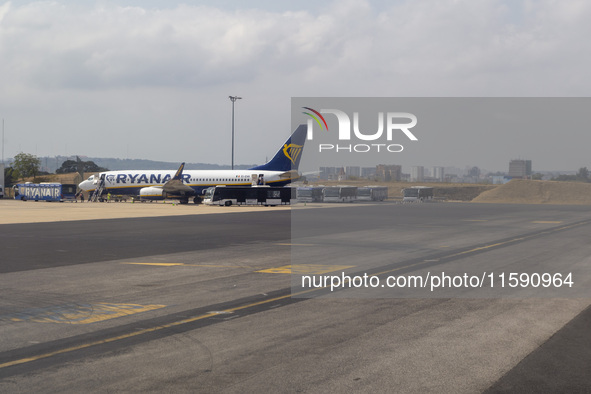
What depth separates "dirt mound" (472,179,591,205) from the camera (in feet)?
368

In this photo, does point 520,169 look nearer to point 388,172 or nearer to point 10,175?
point 388,172

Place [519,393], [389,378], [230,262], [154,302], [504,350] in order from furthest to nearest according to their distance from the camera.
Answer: [230,262]
[154,302]
[504,350]
[389,378]
[519,393]

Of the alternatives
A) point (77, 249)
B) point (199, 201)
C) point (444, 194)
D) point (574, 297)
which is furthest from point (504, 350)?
point (444, 194)

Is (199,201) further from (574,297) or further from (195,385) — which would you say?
(195,385)

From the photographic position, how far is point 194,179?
271 ft

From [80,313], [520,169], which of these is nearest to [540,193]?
[520,169]

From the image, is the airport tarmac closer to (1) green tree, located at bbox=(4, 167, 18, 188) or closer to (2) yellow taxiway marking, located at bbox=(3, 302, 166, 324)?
(2) yellow taxiway marking, located at bbox=(3, 302, 166, 324)

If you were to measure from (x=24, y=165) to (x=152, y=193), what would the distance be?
85.9m

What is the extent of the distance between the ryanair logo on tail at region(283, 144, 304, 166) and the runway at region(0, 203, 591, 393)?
59807 millimetres

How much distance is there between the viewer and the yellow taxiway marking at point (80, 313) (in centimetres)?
1212

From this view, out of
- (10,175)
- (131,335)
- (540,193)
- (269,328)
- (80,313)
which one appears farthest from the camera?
(10,175)

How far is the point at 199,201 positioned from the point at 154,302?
69.5 m

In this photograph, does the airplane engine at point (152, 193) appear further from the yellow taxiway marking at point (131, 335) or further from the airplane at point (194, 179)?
the yellow taxiway marking at point (131, 335)

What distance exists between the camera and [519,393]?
7.73m
